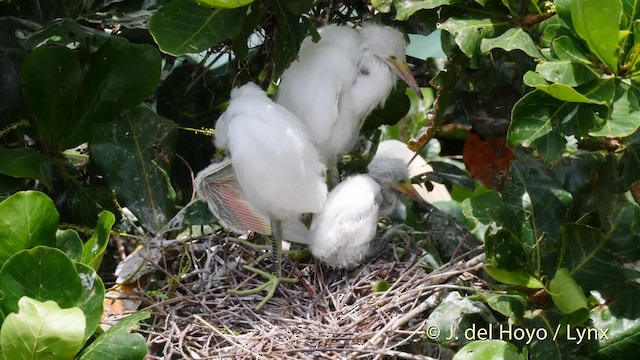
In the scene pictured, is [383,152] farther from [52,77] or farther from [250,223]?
[52,77]

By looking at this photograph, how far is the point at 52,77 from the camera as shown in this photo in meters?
2.03

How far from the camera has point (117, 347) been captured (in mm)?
1590

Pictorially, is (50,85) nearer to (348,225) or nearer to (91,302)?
(91,302)

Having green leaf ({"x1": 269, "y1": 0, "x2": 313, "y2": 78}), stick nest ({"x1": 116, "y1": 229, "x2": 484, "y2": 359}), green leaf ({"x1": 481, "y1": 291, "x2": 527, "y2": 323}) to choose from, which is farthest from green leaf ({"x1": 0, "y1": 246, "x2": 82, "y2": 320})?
green leaf ({"x1": 481, "y1": 291, "x2": 527, "y2": 323})

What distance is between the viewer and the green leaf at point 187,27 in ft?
5.98

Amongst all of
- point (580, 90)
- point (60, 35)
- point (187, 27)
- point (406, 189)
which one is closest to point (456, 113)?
point (406, 189)

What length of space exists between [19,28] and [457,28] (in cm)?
101

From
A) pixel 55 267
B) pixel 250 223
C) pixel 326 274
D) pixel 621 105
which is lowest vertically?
pixel 326 274

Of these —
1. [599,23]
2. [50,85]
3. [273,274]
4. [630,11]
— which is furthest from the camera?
[273,274]

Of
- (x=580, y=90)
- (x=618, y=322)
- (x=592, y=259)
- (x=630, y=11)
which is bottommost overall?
(x=618, y=322)

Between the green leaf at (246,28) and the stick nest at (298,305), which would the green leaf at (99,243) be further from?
the green leaf at (246,28)

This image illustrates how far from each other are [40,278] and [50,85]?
0.60 m

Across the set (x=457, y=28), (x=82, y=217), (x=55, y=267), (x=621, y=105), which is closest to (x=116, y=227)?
(x=82, y=217)

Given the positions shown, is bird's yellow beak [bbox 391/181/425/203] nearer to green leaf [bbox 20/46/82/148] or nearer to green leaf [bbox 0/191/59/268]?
green leaf [bbox 20/46/82/148]
